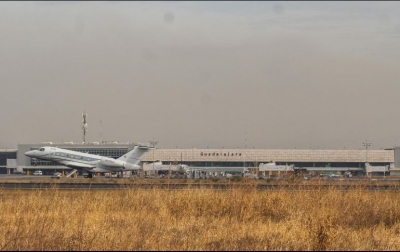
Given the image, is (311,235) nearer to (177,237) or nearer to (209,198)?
(177,237)

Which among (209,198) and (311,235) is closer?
(311,235)

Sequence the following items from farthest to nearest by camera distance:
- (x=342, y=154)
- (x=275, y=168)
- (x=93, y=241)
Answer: (x=342, y=154)
(x=275, y=168)
(x=93, y=241)

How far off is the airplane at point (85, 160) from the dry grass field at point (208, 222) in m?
73.0

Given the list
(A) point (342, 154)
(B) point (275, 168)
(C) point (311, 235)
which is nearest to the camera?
(C) point (311, 235)

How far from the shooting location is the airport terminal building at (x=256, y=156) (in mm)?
172500

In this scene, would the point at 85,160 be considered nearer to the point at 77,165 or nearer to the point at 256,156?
the point at 77,165

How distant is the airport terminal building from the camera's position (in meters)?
172

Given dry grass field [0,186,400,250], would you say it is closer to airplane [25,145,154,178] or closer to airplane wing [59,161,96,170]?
airplane wing [59,161,96,170]

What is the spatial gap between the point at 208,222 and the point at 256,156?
155580 millimetres

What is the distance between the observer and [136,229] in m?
16.1

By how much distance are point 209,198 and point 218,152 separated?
6188 inches

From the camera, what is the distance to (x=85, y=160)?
98.5m

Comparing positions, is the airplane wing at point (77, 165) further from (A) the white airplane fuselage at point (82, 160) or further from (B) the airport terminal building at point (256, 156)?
(B) the airport terminal building at point (256, 156)

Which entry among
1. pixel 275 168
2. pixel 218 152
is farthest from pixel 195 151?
pixel 275 168
